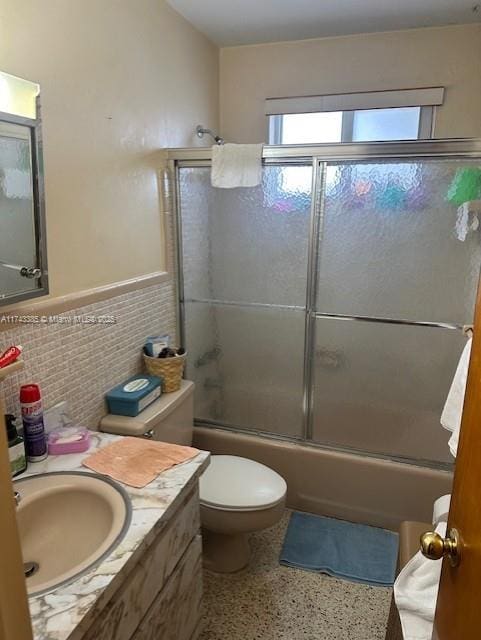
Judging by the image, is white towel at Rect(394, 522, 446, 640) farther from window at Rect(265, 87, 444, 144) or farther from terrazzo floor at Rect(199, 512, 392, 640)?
window at Rect(265, 87, 444, 144)

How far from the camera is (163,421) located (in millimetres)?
1797

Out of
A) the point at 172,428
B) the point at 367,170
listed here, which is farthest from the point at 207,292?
the point at 367,170

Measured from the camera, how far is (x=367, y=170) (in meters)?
1.95

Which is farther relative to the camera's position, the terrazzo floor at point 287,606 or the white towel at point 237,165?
the white towel at point 237,165

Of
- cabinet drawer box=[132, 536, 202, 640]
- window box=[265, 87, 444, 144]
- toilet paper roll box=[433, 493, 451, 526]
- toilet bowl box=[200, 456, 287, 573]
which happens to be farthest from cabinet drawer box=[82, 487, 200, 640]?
window box=[265, 87, 444, 144]

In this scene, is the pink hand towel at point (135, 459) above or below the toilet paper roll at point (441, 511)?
above

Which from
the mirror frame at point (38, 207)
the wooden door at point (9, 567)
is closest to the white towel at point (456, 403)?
the wooden door at point (9, 567)

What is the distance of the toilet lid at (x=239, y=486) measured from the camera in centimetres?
171

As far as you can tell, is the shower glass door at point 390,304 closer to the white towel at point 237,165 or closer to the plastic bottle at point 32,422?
the white towel at point 237,165

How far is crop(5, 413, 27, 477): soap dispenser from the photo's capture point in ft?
4.03

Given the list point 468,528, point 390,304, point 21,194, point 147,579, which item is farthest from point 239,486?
point 21,194

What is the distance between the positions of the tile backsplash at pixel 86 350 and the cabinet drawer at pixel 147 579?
22.3 inches

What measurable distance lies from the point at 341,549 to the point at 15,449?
1.45 meters

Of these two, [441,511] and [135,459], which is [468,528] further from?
[135,459]
